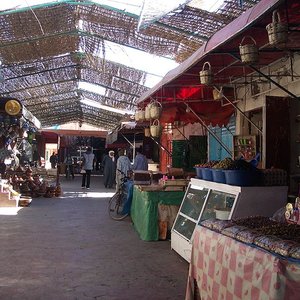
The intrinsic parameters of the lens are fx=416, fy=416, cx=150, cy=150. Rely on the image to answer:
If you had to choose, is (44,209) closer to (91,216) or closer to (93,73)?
(91,216)

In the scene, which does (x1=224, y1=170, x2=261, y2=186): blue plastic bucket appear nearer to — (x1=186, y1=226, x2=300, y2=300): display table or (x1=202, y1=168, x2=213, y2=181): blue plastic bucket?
(x1=202, y1=168, x2=213, y2=181): blue plastic bucket

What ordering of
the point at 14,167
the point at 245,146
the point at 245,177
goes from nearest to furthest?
the point at 245,177
the point at 245,146
the point at 14,167

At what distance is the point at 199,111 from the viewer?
9234 millimetres

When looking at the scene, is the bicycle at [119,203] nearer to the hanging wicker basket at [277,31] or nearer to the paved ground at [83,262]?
the paved ground at [83,262]

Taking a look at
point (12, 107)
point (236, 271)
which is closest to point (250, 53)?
point (236, 271)

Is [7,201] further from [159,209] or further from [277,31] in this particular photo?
[277,31]

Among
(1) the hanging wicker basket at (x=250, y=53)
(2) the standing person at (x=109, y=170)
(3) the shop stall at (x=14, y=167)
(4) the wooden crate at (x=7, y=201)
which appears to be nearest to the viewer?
(1) the hanging wicker basket at (x=250, y=53)

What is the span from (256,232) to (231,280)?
0.41 m

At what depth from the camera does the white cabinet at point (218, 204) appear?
495 cm

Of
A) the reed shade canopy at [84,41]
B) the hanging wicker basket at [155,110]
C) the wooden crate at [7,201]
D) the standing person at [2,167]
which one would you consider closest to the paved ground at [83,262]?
the wooden crate at [7,201]

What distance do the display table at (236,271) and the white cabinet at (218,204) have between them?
127 cm

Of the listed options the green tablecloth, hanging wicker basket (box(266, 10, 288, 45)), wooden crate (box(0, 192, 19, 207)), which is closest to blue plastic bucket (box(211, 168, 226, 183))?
the green tablecloth

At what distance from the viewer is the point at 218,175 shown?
18.2 ft

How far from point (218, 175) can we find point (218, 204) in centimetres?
38
